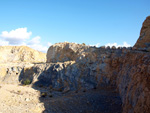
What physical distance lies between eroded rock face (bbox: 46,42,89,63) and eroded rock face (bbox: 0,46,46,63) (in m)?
25.7

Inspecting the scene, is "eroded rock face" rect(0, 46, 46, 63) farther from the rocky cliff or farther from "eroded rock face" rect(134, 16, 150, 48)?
"eroded rock face" rect(134, 16, 150, 48)

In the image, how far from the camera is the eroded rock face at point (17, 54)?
178ft

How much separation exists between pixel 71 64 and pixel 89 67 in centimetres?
312

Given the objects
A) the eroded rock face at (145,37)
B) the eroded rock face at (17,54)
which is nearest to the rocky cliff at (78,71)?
the eroded rock face at (145,37)

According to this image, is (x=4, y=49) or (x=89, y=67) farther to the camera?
(x=4, y=49)

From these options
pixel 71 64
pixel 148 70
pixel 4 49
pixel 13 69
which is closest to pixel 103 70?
pixel 71 64

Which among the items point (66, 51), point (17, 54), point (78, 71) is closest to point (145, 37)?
point (78, 71)

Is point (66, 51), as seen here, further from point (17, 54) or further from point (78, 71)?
point (17, 54)

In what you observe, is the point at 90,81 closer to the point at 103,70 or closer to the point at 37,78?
the point at 103,70

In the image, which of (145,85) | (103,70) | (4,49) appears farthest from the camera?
(4,49)

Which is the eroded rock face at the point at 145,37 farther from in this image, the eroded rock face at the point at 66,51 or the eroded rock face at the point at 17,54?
the eroded rock face at the point at 17,54

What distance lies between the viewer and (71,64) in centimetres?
2188

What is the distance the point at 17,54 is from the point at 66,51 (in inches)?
1373

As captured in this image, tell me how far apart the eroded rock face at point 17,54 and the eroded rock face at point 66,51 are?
25684 millimetres
